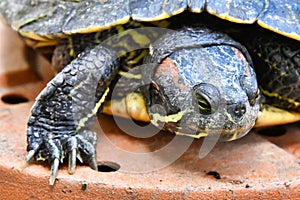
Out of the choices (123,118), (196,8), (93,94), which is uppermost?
(196,8)

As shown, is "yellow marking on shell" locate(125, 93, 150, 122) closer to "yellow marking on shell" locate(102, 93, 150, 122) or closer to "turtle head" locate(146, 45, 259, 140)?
"yellow marking on shell" locate(102, 93, 150, 122)

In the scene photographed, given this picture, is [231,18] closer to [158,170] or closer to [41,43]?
[158,170]

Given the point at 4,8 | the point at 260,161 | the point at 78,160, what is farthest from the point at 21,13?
the point at 260,161

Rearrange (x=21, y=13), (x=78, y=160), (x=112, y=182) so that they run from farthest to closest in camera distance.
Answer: (x=21, y=13) → (x=78, y=160) → (x=112, y=182)

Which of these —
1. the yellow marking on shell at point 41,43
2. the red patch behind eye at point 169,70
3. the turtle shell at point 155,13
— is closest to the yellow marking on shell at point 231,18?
the turtle shell at point 155,13

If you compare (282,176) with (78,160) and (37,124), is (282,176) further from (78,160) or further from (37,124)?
(37,124)

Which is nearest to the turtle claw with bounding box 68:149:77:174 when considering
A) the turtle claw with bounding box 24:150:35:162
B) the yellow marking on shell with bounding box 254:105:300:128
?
the turtle claw with bounding box 24:150:35:162
